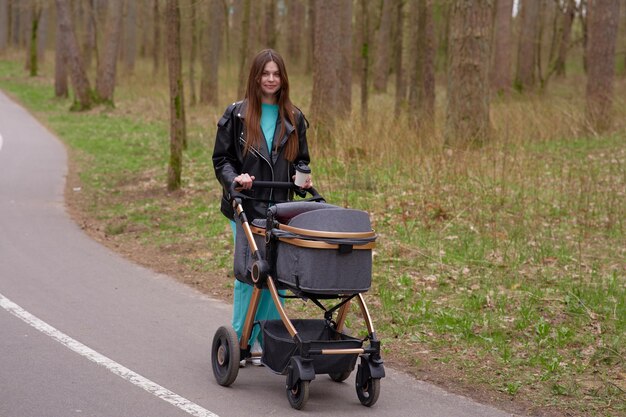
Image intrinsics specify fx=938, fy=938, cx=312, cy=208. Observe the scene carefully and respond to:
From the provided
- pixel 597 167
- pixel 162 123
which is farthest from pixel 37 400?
pixel 162 123

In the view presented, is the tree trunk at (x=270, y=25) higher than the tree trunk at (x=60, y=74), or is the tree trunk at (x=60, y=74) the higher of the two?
the tree trunk at (x=270, y=25)

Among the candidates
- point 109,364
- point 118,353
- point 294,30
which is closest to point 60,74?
point 294,30

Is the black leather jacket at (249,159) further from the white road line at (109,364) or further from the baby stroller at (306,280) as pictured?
the white road line at (109,364)

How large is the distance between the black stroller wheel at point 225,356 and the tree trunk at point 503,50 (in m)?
28.5

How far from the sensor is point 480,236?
37.5 feet

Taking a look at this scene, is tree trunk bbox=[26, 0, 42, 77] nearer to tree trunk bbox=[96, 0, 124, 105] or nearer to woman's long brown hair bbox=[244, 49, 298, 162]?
tree trunk bbox=[96, 0, 124, 105]

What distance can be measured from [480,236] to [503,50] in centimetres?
2448

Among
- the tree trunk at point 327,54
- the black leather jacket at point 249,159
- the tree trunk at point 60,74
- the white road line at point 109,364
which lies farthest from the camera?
the tree trunk at point 60,74

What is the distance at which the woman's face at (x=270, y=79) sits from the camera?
655cm

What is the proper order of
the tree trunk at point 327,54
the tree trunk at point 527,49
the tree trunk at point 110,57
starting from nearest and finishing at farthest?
the tree trunk at point 327,54 → the tree trunk at point 110,57 → the tree trunk at point 527,49

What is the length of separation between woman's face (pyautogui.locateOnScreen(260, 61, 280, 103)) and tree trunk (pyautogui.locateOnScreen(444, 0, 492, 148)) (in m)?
11.3

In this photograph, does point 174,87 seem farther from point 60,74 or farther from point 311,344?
point 60,74

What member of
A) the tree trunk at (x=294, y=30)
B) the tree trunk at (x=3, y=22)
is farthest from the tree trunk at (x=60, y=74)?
the tree trunk at (x=3, y=22)

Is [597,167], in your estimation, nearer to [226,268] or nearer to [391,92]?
[226,268]
